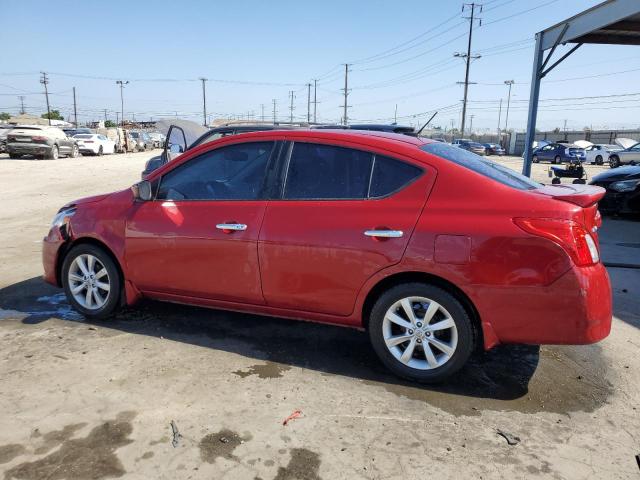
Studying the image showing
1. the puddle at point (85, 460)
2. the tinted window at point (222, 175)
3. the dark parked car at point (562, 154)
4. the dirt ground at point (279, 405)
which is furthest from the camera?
the dark parked car at point (562, 154)

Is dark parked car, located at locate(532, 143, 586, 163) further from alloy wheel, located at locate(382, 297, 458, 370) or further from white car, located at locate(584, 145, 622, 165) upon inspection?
alloy wheel, located at locate(382, 297, 458, 370)

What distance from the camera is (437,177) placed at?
11.2ft

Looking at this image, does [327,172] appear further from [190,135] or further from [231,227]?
[190,135]

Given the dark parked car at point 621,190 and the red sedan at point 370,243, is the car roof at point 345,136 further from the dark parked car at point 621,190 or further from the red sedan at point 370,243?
the dark parked car at point 621,190

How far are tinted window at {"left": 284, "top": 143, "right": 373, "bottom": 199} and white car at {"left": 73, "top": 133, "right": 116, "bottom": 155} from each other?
31737 millimetres

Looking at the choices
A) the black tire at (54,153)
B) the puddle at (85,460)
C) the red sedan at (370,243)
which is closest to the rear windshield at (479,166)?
the red sedan at (370,243)

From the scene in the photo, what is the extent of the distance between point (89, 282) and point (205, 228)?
138 centimetres

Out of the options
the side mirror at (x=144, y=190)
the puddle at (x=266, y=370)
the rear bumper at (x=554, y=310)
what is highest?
the side mirror at (x=144, y=190)

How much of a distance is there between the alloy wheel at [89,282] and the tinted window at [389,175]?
2.51m

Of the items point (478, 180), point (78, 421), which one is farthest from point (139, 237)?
point (478, 180)

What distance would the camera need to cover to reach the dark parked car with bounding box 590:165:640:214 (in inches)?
413

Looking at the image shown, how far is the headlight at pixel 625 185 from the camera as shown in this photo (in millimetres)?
10531

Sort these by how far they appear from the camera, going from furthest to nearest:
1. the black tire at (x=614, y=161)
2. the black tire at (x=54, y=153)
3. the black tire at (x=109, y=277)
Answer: the black tire at (x=614, y=161)
the black tire at (x=54, y=153)
the black tire at (x=109, y=277)

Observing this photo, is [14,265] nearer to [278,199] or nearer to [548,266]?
[278,199]
